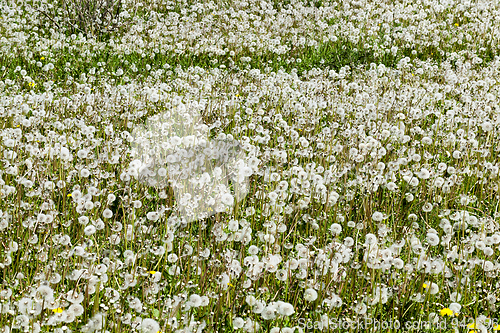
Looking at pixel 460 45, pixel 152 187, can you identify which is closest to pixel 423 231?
pixel 152 187

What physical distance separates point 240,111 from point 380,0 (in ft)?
23.3

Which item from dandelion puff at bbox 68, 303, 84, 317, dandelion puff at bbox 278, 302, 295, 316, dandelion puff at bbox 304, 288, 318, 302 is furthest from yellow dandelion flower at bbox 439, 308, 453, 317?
dandelion puff at bbox 68, 303, 84, 317

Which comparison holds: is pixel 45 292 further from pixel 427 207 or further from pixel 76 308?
pixel 427 207

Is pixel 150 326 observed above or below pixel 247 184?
above

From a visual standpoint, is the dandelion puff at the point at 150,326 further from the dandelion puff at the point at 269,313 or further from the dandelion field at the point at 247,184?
the dandelion puff at the point at 269,313

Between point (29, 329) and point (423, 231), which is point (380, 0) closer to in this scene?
point (423, 231)

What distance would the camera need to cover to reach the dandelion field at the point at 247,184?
2.23 metres

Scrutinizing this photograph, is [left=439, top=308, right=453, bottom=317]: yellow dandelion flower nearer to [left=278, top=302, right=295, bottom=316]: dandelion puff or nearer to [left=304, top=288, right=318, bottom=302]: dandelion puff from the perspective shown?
[left=304, top=288, right=318, bottom=302]: dandelion puff

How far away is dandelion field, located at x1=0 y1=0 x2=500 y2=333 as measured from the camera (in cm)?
223

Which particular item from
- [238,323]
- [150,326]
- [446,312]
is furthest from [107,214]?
[446,312]

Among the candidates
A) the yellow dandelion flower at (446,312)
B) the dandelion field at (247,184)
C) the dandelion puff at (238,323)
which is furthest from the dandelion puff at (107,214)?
the yellow dandelion flower at (446,312)

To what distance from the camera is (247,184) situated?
11.3 feet

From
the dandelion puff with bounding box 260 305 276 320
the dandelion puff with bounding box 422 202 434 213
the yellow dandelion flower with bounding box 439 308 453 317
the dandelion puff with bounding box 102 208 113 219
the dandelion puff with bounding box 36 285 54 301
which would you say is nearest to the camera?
the dandelion puff with bounding box 36 285 54 301

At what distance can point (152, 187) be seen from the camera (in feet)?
11.8
